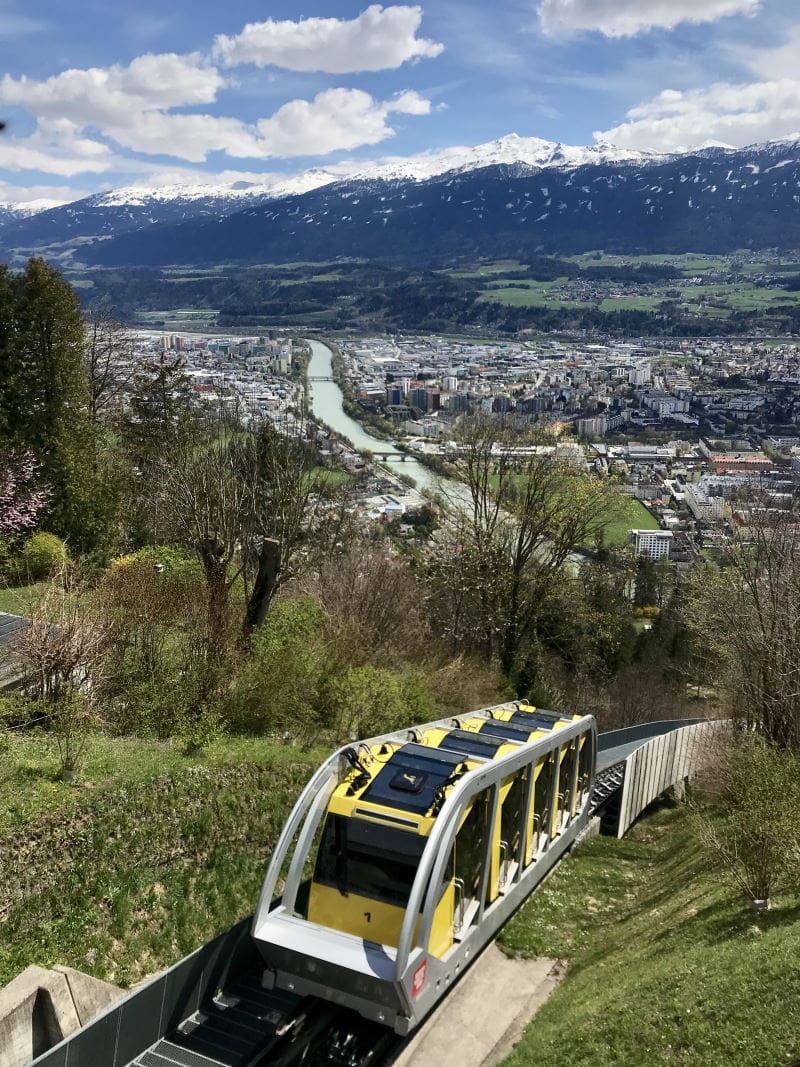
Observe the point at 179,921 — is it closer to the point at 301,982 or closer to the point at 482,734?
the point at 301,982

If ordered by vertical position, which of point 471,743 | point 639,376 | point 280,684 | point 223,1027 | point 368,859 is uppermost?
point 639,376

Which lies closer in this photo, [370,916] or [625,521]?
[370,916]

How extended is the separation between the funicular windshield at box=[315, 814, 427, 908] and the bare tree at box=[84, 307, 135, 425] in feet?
87.3

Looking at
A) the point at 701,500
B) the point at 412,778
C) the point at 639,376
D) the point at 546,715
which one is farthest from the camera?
the point at 639,376

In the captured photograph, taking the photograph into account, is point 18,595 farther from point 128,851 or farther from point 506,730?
point 506,730

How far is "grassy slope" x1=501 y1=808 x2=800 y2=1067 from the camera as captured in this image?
24.5 feet

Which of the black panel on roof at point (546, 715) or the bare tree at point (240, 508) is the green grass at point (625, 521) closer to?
the bare tree at point (240, 508)

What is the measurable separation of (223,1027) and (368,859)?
239 centimetres

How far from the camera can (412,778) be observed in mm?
8930

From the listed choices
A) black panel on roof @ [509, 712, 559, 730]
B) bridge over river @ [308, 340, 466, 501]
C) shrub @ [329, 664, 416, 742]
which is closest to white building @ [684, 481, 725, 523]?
bridge over river @ [308, 340, 466, 501]

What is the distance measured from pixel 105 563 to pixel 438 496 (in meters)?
13.5

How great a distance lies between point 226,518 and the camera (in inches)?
747

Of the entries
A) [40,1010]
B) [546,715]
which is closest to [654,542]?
[546,715]

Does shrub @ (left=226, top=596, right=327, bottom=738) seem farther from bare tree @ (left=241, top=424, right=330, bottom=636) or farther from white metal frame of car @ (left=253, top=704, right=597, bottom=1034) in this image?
white metal frame of car @ (left=253, top=704, right=597, bottom=1034)
